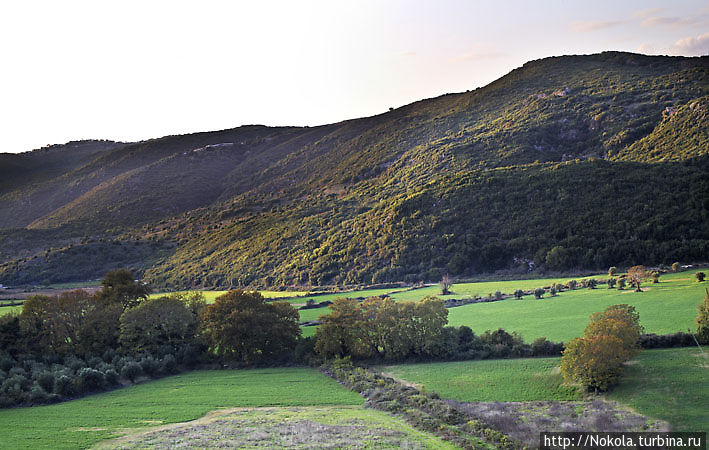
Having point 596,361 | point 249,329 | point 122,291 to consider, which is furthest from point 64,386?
point 596,361

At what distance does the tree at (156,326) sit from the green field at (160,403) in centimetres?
497

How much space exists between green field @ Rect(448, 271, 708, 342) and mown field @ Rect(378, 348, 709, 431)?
3.79m

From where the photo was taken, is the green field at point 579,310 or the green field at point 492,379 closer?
the green field at point 492,379

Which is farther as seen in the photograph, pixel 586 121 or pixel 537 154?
pixel 586 121

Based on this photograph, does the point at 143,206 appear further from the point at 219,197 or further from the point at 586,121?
the point at 586,121

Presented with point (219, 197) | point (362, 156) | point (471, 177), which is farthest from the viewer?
point (219, 197)

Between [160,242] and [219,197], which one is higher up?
[219,197]

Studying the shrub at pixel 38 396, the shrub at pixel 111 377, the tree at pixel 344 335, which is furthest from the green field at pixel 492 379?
the shrub at pixel 38 396

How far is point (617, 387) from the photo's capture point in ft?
97.8

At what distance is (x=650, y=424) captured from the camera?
83.5ft

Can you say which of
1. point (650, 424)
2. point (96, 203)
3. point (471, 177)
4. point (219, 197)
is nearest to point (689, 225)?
point (471, 177)

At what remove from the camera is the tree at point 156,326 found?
1870 inches

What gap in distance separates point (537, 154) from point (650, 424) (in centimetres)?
8671

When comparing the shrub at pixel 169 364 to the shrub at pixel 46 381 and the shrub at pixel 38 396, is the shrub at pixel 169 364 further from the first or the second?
the shrub at pixel 38 396
